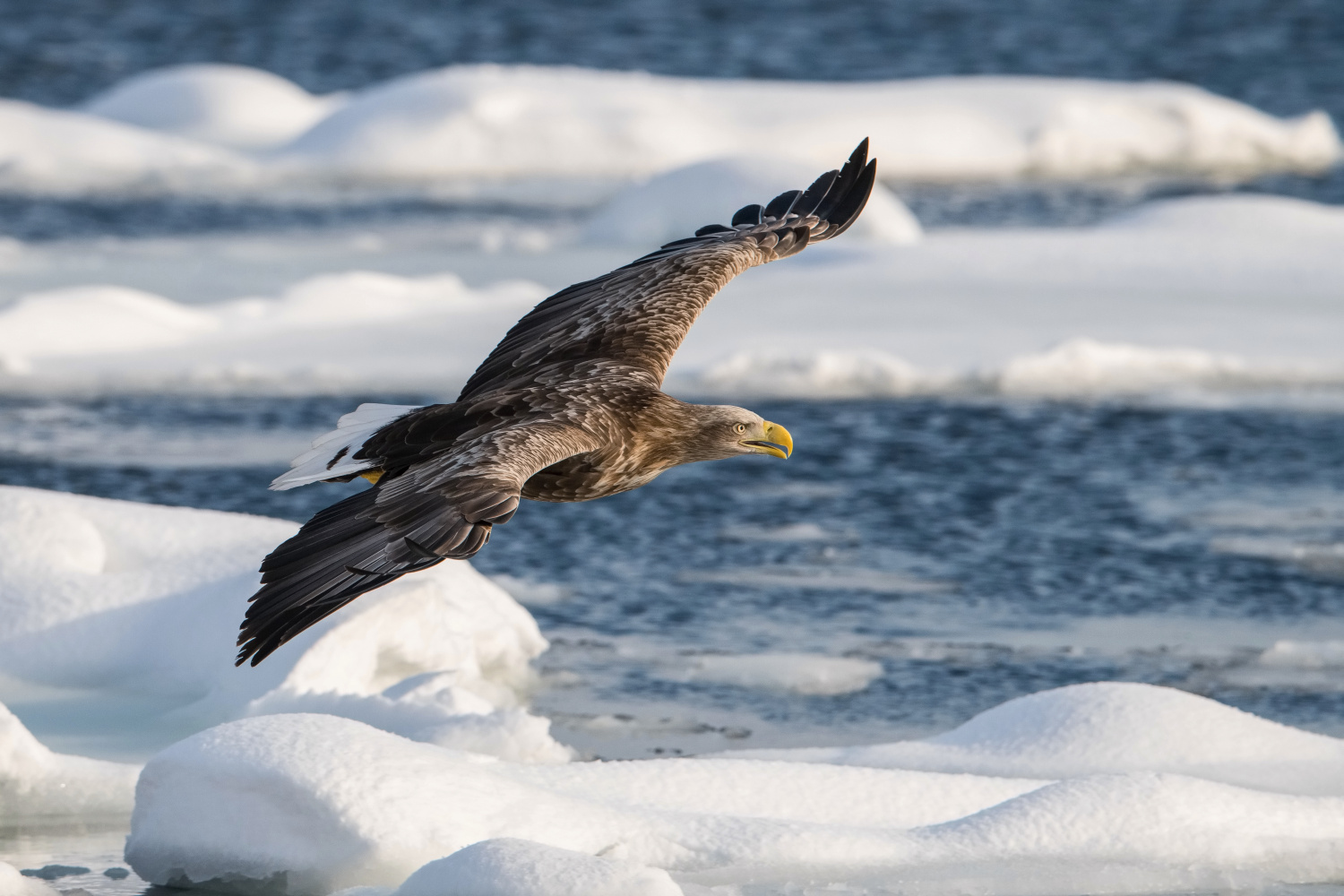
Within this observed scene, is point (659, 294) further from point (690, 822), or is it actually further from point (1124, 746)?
point (1124, 746)

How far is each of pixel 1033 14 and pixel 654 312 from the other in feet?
106

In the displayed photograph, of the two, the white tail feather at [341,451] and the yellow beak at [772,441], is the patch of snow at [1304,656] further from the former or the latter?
the white tail feather at [341,451]

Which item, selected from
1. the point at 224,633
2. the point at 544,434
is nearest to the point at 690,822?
the point at 544,434

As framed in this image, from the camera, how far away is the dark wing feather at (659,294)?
6855mm

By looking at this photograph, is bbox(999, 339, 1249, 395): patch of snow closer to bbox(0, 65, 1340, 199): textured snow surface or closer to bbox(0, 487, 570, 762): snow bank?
bbox(0, 487, 570, 762): snow bank

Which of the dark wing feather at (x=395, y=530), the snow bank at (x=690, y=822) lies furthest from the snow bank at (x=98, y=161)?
the dark wing feather at (x=395, y=530)

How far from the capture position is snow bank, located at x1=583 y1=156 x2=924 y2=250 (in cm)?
1577

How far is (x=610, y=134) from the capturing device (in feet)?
70.2

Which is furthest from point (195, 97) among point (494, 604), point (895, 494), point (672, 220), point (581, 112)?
point (494, 604)

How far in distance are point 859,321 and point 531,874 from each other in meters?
8.86

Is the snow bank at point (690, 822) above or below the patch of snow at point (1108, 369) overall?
below

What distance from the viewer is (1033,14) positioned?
37.8 metres

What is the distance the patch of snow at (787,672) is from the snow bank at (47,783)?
2269 millimetres

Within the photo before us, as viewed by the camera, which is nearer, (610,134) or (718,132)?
(718,132)
